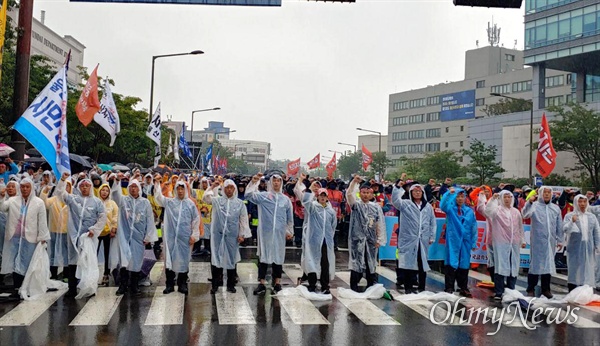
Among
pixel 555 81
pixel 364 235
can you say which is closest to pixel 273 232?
pixel 364 235

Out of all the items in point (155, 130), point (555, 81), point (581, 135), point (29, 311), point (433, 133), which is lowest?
point (29, 311)

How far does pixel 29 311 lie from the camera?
7.47 m

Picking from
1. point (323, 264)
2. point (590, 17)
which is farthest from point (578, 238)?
point (590, 17)

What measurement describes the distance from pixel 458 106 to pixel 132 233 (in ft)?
269

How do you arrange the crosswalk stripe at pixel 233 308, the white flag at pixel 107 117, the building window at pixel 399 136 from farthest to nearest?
the building window at pixel 399 136 → the white flag at pixel 107 117 → the crosswalk stripe at pixel 233 308

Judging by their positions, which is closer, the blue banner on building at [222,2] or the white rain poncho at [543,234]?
the white rain poncho at [543,234]

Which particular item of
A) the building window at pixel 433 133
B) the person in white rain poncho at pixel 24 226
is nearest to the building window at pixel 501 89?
the building window at pixel 433 133

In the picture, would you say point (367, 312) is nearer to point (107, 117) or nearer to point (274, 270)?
point (274, 270)

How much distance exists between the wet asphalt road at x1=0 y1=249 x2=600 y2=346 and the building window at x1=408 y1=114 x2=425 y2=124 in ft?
288

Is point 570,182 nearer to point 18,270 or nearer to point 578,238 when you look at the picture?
point 578,238

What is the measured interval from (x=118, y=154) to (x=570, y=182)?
2976 cm

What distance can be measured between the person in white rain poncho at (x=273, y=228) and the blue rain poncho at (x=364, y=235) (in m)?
0.97

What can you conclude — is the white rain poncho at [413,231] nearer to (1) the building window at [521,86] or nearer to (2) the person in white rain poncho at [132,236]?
(2) the person in white rain poncho at [132,236]

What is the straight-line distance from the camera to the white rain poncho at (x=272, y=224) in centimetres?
901
